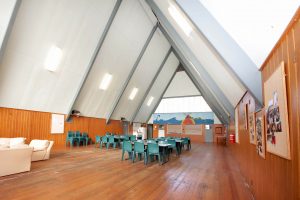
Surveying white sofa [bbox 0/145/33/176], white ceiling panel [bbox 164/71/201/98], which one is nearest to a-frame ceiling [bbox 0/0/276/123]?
white sofa [bbox 0/145/33/176]

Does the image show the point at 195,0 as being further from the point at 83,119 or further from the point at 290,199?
the point at 83,119

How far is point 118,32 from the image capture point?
398 inches

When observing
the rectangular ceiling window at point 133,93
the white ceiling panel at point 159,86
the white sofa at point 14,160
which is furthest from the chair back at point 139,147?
the white ceiling panel at point 159,86

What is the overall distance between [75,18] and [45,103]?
4682 millimetres

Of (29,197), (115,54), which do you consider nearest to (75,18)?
(115,54)

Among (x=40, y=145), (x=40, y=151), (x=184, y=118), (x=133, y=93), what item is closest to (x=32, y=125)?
(x=40, y=145)

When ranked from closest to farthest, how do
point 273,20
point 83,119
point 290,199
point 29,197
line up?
point 290,199
point 273,20
point 29,197
point 83,119

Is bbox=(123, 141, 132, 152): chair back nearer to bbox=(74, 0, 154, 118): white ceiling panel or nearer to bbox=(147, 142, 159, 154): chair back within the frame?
bbox=(147, 142, 159, 154): chair back

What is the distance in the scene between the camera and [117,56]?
1085 cm

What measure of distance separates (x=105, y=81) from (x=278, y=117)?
10433 millimetres

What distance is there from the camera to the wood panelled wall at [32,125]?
296 inches

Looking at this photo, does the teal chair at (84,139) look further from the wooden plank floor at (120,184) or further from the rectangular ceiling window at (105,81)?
the wooden plank floor at (120,184)

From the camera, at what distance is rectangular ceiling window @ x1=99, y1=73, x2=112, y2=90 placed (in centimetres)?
1095

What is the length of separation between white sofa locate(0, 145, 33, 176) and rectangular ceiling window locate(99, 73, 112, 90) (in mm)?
6878
